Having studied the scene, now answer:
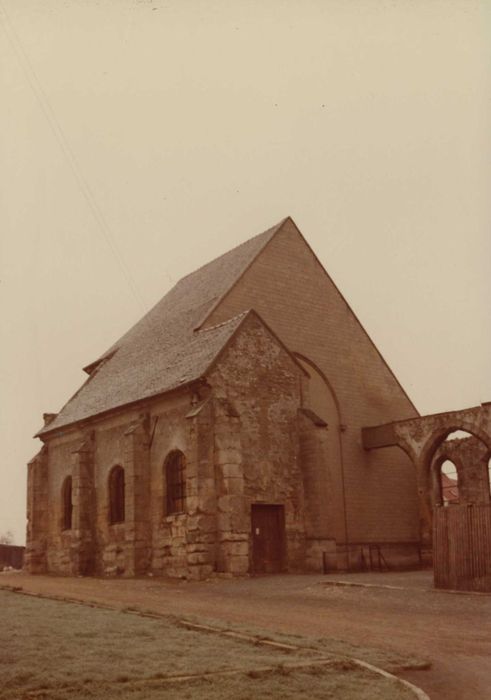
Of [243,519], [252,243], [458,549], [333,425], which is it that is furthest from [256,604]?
[252,243]

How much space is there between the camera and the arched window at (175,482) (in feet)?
83.1

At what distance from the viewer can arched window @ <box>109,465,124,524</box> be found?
28.8 m

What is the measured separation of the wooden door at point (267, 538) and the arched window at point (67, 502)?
10.3 meters

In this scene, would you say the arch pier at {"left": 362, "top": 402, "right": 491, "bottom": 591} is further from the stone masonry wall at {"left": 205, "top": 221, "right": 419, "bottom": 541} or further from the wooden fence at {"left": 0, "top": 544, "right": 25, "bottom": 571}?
the wooden fence at {"left": 0, "top": 544, "right": 25, "bottom": 571}

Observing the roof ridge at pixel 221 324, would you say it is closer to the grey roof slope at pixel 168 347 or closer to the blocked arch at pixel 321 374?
the grey roof slope at pixel 168 347

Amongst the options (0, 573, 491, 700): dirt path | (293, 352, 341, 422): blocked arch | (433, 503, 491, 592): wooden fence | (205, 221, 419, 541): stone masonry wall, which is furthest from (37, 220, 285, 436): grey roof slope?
(433, 503, 491, 592): wooden fence

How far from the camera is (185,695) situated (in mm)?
6516

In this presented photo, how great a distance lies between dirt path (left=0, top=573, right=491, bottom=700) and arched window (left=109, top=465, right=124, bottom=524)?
5.97 metres

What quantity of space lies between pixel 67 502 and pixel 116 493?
14.1 ft

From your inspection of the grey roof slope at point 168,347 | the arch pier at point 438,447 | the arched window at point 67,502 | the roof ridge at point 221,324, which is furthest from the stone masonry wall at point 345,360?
the arched window at point 67,502

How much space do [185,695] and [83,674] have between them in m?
1.12

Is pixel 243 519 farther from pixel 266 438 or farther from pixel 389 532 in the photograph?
pixel 389 532

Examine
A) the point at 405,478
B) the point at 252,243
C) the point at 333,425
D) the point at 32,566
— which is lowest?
the point at 32,566

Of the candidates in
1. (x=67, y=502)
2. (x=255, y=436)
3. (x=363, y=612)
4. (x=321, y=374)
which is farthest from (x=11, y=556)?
(x=363, y=612)
